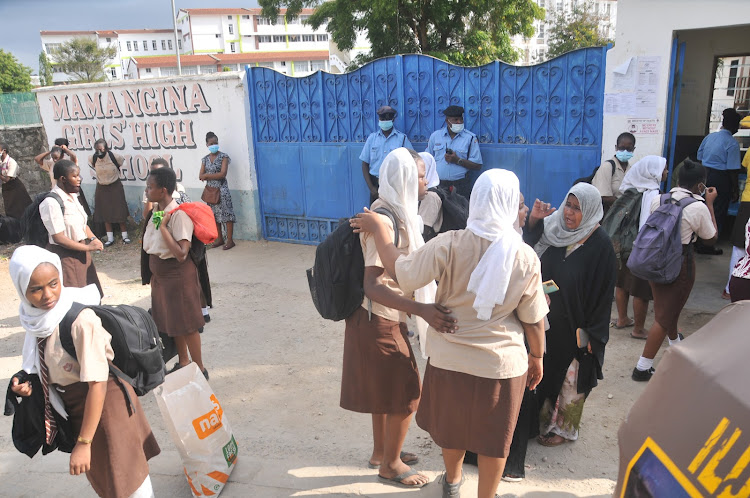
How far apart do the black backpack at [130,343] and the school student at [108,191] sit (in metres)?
7.25

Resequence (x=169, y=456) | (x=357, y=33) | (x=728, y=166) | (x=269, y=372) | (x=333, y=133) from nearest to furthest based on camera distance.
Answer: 1. (x=169, y=456)
2. (x=269, y=372)
3. (x=728, y=166)
4. (x=333, y=133)
5. (x=357, y=33)

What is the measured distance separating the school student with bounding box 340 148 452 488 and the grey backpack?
183cm

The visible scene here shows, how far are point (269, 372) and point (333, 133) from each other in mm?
3835

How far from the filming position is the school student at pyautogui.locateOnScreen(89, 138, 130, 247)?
9.00 metres

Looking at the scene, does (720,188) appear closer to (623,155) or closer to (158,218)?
(623,155)

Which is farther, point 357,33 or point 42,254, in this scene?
point 357,33

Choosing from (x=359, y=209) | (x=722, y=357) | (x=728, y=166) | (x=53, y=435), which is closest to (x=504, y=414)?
(x=722, y=357)

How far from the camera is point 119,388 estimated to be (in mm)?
2346

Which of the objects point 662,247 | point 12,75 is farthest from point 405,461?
point 12,75

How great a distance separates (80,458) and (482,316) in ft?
5.28

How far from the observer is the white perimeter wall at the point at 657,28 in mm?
4930

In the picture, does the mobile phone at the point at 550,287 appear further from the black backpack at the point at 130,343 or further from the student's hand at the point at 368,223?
the black backpack at the point at 130,343

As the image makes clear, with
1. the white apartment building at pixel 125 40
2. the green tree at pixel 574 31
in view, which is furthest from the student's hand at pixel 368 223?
the white apartment building at pixel 125 40

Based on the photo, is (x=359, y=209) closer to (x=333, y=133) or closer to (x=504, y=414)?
(x=333, y=133)
